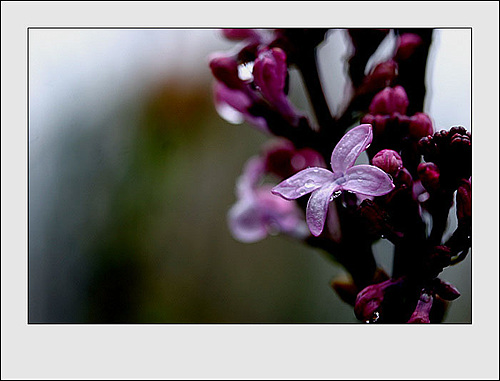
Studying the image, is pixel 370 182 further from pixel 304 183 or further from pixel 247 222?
pixel 247 222

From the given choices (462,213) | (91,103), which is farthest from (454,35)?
(91,103)

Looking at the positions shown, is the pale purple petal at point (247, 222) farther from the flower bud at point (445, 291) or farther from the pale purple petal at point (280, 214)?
the flower bud at point (445, 291)

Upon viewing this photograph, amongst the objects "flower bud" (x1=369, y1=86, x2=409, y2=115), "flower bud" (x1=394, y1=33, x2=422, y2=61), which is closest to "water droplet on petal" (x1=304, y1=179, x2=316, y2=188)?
"flower bud" (x1=369, y1=86, x2=409, y2=115)

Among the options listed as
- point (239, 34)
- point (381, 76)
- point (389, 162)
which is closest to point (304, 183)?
point (389, 162)

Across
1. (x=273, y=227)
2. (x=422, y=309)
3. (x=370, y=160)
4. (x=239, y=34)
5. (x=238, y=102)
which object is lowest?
(x=422, y=309)

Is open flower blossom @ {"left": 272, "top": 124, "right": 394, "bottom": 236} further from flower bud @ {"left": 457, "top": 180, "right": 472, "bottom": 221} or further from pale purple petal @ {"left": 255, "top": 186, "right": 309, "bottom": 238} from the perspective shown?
pale purple petal @ {"left": 255, "top": 186, "right": 309, "bottom": 238}

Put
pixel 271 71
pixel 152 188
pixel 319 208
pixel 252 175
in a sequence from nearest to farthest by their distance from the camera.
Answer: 1. pixel 319 208
2. pixel 271 71
3. pixel 252 175
4. pixel 152 188
